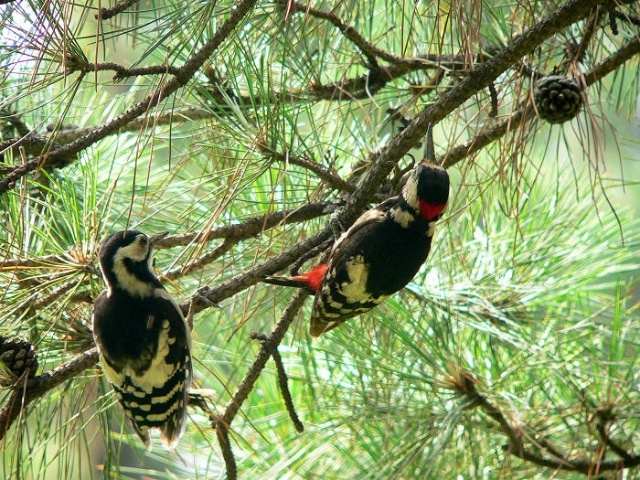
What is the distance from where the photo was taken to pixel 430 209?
1360mm

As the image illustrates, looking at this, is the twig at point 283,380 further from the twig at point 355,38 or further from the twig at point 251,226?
the twig at point 355,38

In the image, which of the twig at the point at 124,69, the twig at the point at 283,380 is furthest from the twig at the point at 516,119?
the twig at the point at 124,69

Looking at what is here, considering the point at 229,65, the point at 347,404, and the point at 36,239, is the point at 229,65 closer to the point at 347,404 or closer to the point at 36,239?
the point at 36,239

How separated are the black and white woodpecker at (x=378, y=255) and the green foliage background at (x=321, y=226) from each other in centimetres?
6

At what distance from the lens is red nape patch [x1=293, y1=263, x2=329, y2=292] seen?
1.42 m

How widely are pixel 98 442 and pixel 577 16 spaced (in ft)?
15.7

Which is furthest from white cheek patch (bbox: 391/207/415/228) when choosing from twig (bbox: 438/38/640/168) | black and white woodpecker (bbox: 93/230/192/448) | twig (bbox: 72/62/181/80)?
twig (bbox: 72/62/181/80)

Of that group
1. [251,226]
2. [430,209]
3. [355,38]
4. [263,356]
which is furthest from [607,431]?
[355,38]

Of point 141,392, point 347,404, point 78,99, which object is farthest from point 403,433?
point 78,99

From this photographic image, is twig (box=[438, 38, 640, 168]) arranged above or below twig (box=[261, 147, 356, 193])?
above

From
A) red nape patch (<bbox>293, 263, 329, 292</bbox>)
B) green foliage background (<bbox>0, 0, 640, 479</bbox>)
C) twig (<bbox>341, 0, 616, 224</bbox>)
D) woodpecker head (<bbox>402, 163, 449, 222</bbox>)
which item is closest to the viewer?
twig (<bbox>341, 0, 616, 224</bbox>)

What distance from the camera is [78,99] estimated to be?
1.72 m

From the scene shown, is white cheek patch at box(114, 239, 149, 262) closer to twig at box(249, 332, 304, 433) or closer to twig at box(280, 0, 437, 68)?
twig at box(249, 332, 304, 433)

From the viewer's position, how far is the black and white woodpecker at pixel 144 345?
1.33 metres
